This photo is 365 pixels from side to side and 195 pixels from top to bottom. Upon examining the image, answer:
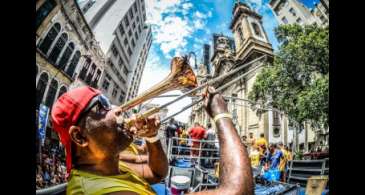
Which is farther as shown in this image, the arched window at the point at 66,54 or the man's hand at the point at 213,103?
the arched window at the point at 66,54

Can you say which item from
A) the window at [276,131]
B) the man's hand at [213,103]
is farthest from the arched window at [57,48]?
the window at [276,131]

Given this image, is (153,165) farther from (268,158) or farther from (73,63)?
(268,158)

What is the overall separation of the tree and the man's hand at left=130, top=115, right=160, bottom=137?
35.5 feet

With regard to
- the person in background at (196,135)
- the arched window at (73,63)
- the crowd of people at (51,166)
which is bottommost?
the crowd of people at (51,166)

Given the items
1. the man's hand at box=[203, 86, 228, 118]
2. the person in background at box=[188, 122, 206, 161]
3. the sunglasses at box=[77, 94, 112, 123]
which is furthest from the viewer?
the person in background at box=[188, 122, 206, 161]

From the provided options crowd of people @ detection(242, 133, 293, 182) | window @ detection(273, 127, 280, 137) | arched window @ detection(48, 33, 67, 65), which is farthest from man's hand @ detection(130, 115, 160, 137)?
window @ detection(273, 127, 280, 137)

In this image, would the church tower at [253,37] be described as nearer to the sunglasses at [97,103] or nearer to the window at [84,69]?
the window at [84,69]

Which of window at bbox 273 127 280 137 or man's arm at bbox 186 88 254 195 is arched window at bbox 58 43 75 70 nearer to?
man's arm at bbox 186 88 254 195

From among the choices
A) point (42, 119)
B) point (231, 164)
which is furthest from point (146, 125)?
point (42, 119)

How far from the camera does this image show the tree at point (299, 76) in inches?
408

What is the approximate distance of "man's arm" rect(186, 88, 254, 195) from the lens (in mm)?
871

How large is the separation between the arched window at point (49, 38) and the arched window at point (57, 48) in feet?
0.41
